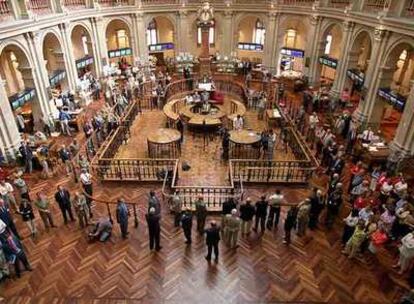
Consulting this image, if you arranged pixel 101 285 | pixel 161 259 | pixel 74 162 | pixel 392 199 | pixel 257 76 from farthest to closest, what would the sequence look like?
1. pixel 257 76
2. pixel 74 162
3. pixel 392 199
4. pixel 161 259
5. pixel 101 285

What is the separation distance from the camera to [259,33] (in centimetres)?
2675

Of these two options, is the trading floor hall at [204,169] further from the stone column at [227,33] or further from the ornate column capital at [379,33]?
the stone column at [227,33]

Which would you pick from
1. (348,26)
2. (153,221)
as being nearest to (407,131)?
(348,26)

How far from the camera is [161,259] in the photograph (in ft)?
24.5

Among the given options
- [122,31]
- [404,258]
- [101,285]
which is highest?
[122,31]

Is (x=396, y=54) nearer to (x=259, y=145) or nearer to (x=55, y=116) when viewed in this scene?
(x=259, y=145)

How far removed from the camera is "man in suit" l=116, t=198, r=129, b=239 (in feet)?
25.2

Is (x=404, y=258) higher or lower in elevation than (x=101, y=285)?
higher

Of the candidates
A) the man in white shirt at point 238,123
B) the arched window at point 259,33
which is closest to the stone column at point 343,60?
the man in white shirt at point 238,123

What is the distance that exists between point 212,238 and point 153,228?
1.51m

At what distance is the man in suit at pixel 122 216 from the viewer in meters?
7.69

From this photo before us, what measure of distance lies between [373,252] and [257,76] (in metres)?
17.7

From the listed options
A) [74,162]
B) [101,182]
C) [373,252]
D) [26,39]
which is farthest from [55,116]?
[373,252]

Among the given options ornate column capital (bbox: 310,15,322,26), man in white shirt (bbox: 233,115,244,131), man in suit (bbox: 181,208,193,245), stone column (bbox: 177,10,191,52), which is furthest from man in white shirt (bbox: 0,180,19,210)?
ornate column capital (bbox: 310,15,322,26)
